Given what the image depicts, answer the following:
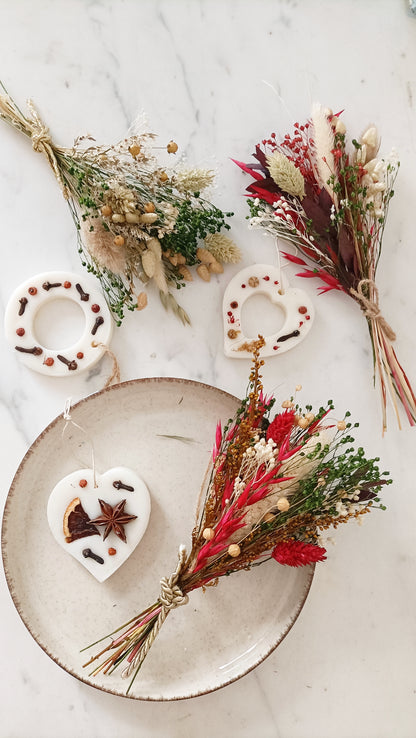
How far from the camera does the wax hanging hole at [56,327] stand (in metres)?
1.75

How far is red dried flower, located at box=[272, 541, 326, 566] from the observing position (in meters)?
1.46

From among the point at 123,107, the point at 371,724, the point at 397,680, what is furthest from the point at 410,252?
the point at 371,724

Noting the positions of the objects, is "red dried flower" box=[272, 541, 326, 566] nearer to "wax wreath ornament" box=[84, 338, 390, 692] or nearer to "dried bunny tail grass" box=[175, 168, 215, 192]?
"wax wreath ornament" box=[84, 338, 390, 692]

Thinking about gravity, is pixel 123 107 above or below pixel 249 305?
above

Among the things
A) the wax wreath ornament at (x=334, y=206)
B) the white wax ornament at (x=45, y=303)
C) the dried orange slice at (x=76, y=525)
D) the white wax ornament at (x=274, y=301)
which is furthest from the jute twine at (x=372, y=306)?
the dried orange slice at (x=76, y=525)

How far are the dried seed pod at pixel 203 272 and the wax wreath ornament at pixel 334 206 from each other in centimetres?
20

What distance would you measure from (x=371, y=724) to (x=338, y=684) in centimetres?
16

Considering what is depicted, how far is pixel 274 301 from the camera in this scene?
1.78m

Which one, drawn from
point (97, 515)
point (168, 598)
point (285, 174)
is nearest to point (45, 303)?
point (97, 515)

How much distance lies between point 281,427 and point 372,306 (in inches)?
19.5

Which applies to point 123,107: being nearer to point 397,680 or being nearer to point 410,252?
point 410,252

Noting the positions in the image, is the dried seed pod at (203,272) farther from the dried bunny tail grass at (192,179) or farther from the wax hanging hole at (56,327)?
the wax hanging hole at (56,327)

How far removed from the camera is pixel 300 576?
1.69m

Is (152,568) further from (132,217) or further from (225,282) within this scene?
(132,217)
